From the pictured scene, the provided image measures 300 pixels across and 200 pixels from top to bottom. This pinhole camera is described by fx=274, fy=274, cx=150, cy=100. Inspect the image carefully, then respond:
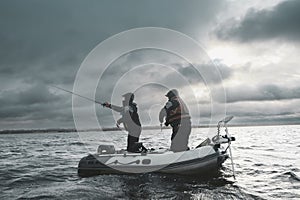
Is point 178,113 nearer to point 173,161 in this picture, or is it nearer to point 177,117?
point 177,117

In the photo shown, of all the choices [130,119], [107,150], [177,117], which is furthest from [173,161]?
[107,150]

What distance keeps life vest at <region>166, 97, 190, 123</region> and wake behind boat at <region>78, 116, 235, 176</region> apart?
49.1 inches

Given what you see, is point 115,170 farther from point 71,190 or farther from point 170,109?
point 170,109

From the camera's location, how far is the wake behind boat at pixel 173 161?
9.73 meters

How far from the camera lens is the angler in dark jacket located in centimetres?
1091

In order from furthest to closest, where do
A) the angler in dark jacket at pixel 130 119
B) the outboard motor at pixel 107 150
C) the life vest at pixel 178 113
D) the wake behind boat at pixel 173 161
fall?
the outboard motor at pixel 107 150, the angler in dark jacket at pixel 130 119, the life vest at pixel 178 113, the wake behind boat at pixel 173 161

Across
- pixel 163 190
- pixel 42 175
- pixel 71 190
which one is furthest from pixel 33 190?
pixel 163 190

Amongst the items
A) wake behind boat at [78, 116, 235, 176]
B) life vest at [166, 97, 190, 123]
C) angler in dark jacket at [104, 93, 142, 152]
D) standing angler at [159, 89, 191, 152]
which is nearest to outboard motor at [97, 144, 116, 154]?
wake behind boat at [78, 116, 235, 176]

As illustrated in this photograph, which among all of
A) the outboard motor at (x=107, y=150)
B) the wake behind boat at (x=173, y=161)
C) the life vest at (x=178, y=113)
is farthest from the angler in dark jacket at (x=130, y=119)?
the life vest at (x=178, y=113)

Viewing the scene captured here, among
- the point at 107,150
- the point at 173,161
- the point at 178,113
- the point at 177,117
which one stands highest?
the point at 178,113

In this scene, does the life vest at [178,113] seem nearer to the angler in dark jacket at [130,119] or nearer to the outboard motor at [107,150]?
the angler in dark jacket at [130,119]

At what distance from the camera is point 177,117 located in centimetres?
998

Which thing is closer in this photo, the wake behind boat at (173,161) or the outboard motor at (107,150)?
the wake behind boat at (173,161)

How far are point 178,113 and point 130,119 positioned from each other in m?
2.06
